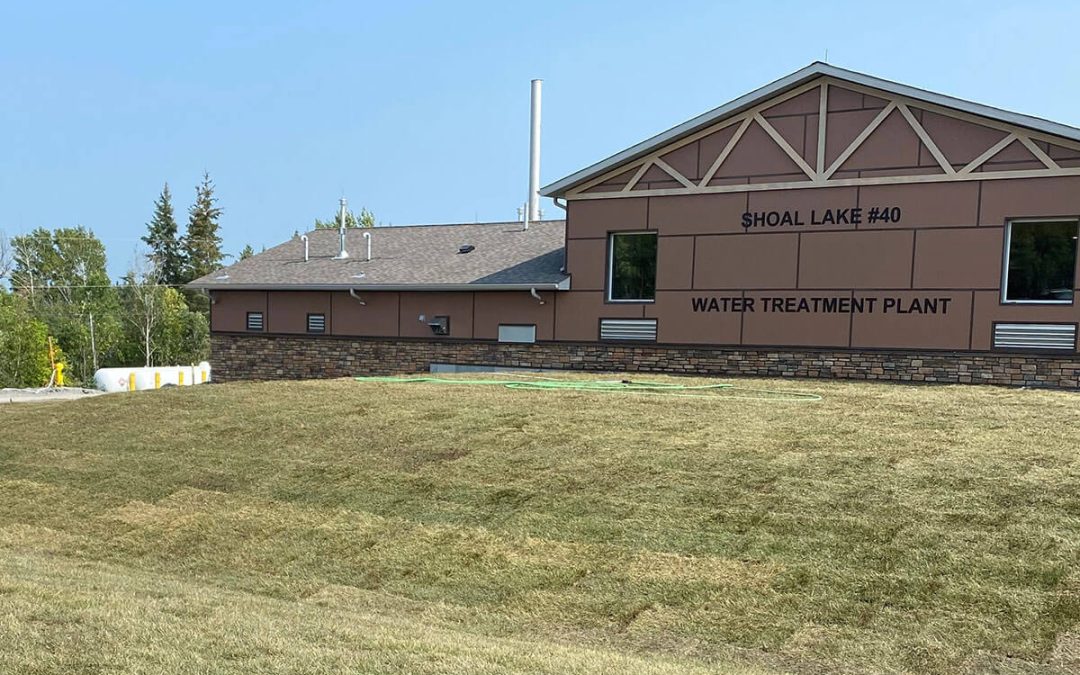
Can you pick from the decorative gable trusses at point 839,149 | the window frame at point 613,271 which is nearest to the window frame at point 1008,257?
the decorative gable trusses at point 839,149

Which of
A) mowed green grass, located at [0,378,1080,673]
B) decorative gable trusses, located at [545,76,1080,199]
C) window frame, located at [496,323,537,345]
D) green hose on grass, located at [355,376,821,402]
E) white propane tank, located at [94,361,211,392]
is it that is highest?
decorative gable trusses, located at [545,76,1080,199]

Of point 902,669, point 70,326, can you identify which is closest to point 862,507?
point 902,669

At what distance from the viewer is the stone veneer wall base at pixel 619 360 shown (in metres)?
13.6

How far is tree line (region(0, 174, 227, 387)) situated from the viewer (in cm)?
3534

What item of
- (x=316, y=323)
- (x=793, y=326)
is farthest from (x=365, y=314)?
(x=793, y=326)

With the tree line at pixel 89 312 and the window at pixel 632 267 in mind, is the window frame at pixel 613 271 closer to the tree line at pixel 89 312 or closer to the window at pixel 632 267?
the window at pixel 632 267

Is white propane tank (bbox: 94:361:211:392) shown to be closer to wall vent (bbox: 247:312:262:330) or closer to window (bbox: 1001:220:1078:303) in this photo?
wall vent (bbox: 247:312:262:330)

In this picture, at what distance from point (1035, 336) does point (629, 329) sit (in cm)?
664

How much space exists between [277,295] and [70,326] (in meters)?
24.8

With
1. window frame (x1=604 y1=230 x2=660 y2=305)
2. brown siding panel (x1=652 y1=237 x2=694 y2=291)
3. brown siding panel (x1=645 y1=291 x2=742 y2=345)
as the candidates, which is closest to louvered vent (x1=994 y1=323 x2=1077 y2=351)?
brown siding panel (x1=645 y1=291 x2=742 y2=345)

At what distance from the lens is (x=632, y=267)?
16.4 metres

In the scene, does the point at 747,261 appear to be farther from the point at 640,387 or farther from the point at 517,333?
the point at 517,333

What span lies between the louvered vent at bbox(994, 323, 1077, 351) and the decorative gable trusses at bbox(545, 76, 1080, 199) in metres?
2.31

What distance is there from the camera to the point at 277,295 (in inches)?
798
